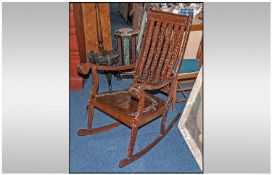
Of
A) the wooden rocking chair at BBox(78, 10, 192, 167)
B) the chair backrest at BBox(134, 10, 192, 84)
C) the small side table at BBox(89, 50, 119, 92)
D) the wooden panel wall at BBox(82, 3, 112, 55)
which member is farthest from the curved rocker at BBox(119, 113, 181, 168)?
the wooden panel wall at BBox(82, 3, 112, 55)

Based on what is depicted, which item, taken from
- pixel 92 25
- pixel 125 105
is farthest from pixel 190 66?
pixel 92 25

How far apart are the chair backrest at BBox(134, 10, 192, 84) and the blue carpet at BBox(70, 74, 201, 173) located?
21.5 inches

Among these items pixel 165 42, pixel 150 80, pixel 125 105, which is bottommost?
pixel 125 105

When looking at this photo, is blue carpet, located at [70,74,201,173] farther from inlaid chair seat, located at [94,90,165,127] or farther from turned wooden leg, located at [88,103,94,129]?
inlaid chair seat, located at [94,90,165,127]

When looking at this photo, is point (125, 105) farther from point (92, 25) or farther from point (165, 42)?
point (92, 25)

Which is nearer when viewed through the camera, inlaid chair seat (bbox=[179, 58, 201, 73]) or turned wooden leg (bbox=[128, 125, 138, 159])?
turned wooden leg (bbox=[128, 125, 138, 159])

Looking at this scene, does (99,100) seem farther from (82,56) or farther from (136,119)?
(82,56)

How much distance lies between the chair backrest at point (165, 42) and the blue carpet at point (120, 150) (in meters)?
0.55

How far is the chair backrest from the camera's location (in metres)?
2.71

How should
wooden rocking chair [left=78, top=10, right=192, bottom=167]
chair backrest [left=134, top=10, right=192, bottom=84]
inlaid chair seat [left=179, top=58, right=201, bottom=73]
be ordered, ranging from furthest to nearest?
inlaid chair seat [left=179, top=58, right=201, bottom=73]
chair backrest [left=134, top=10, right=192, bottom=84]
wooden rocking chair [left=78, top=10, right=192, bottom=167]

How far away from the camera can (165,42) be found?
9.33ft

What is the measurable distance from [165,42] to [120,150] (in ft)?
3.34

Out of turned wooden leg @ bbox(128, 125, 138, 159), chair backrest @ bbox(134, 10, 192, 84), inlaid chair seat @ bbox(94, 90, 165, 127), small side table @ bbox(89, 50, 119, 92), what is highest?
chair backrest @ bbox(134, 10, 192, 84)

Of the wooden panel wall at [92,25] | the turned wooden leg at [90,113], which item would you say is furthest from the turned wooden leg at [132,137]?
the wooden panel wall at [92,25]
